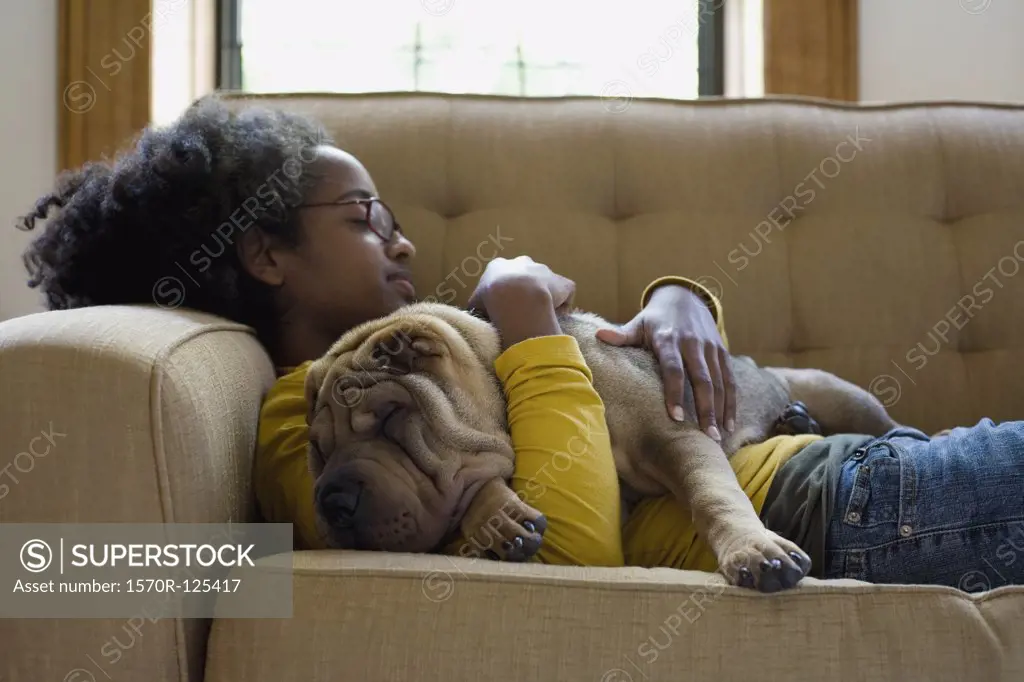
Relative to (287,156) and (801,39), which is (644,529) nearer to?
(287,156)

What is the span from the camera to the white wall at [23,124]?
2977 millimetres

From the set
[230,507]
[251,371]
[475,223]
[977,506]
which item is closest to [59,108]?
[475,223]

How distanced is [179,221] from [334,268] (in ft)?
1.06

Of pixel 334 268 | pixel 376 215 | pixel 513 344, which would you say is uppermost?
pixel 376 215

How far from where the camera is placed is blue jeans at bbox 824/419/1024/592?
1355mm

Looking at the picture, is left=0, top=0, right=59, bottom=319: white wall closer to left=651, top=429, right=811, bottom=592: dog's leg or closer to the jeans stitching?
left=651, top=429, right=811, bottom=592: dog's leg

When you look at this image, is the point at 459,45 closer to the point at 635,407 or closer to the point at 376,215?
the point at 376,215

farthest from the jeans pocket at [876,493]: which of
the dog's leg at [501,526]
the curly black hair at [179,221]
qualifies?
the curly black hair at [179,221]

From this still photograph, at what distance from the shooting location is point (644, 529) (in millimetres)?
1585

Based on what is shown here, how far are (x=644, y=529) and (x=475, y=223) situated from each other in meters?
0.98

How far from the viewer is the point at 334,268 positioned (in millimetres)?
1907

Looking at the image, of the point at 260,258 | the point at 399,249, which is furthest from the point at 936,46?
the point at 260,258

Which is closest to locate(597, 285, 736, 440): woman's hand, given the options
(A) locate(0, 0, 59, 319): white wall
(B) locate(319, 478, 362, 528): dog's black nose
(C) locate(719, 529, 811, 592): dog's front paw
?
(C) locate(719, 529, 811, 592): dog's front paw

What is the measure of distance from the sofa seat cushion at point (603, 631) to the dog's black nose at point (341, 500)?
0.37 feet
